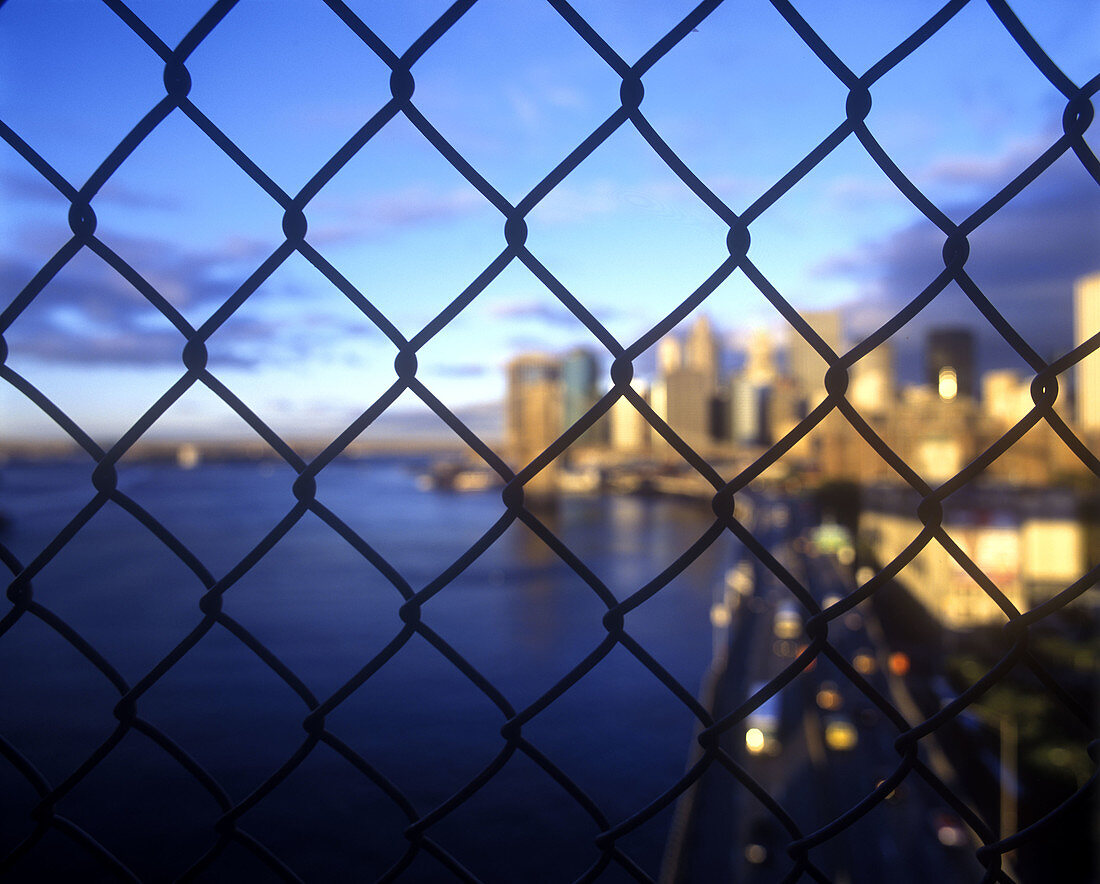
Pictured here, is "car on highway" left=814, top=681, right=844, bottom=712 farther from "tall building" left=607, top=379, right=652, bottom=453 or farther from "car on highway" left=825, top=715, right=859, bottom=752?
"tall building" left=607, top=379, right=652, bottom=453

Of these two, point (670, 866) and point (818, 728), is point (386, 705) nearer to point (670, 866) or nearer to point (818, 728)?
point (670, 866)

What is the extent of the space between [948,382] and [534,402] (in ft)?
3.01

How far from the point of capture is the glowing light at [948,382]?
3.88 ft

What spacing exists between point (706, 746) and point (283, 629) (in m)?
3.29

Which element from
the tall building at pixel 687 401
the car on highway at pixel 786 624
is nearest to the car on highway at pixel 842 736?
the car on highway at pixel 786 624

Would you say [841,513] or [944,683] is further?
[841,513]

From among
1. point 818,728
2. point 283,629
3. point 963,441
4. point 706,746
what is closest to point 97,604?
point 283,629

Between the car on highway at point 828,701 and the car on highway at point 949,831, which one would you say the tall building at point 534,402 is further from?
the car on highway at point 828,701

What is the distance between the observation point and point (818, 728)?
5.27m

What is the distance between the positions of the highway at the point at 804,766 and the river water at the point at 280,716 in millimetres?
350

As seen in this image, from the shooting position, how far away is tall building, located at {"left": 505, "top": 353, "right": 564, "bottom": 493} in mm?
1701

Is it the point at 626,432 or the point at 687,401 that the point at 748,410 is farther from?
the point at 626,432

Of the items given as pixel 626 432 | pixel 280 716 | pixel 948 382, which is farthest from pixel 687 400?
pixel 280 716

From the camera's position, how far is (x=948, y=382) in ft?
3.94
